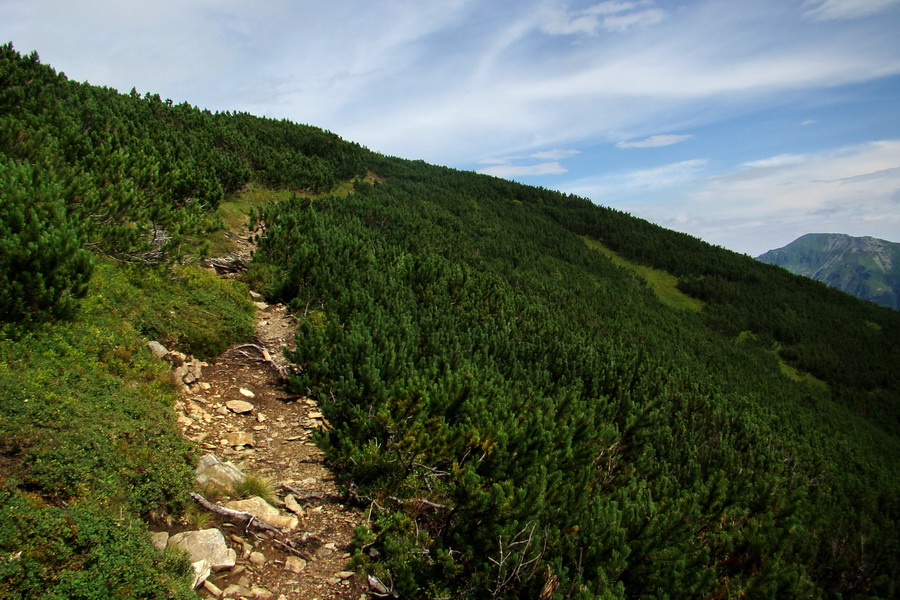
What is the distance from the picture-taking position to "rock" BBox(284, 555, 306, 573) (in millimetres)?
3742

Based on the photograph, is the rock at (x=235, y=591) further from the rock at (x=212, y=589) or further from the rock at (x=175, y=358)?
the rock at (x=175, y=358)

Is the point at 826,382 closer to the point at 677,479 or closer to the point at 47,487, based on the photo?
the point at 677,479

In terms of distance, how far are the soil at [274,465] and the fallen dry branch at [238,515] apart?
0.20ft

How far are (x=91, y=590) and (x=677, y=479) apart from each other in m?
9.02

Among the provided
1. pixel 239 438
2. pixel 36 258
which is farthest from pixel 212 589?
pixel 36 258

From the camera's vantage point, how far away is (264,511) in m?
4.16

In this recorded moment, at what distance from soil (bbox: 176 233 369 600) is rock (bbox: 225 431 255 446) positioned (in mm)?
35

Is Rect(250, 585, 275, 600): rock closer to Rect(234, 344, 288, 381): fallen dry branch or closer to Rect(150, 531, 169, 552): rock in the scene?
Rect(150, 531, 169, 552): rock

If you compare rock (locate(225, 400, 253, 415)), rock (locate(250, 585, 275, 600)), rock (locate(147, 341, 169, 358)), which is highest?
rock (locate(147, 341, 169, 358))

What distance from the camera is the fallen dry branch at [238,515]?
3852 millimetres

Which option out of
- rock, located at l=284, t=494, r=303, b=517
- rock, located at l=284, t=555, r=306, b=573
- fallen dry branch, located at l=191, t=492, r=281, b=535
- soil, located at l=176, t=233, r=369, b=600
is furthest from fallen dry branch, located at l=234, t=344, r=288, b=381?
rock, located at l=284, t=555, r=306, b=573

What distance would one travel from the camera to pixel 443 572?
3.96m

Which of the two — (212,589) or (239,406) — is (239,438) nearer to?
(239,406)

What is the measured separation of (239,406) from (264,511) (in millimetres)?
2065
